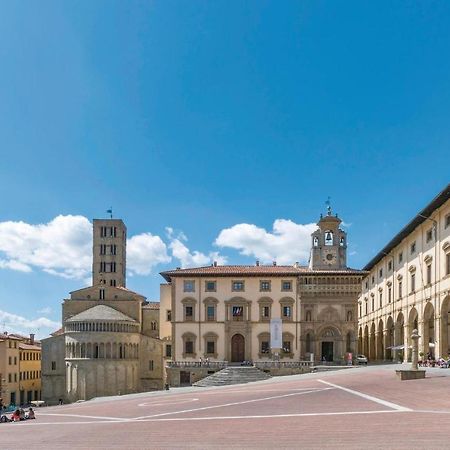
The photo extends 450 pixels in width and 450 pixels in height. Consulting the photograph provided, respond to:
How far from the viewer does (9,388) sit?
84.7m

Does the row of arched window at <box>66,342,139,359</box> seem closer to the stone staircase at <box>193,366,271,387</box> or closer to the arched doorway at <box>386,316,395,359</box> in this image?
the stone staircase at <box>193,366,271,387</box>

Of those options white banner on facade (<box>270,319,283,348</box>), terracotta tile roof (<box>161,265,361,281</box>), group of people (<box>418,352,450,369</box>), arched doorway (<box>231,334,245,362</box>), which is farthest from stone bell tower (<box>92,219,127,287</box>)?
group of people (<box>418,352,450,369</box>)

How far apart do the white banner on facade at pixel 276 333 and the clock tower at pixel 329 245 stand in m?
13.0

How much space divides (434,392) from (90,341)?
186 ft

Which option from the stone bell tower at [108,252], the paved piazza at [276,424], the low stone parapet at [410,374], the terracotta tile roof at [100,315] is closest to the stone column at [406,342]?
the low stone parapet at [410,374]

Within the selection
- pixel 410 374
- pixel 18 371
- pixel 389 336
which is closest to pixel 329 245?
pixel 389 336

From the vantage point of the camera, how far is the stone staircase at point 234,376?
5319 centimetres

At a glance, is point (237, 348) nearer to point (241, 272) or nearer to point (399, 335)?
point (241, 272)

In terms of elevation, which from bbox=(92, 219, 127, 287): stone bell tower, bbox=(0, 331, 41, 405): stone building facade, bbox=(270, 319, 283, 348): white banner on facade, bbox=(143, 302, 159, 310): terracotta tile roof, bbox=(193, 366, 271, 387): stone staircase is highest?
bbox=(92, 219, 127, 287): stone bell tower

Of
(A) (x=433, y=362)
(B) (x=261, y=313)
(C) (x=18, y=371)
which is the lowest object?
(C) (x=18, y=371)

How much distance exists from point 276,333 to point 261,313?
16.0ft

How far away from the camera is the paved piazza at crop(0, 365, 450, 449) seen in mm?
16219

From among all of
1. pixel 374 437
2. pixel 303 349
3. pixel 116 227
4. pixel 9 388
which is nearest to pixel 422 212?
pixel 303 349

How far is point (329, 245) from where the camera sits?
7312 cm
